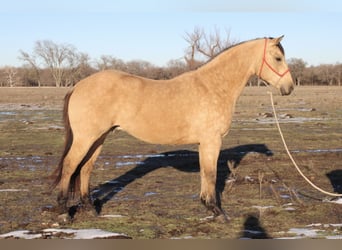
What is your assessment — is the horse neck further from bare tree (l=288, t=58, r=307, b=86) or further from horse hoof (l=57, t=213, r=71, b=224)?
bare tree (l=288, t=58, r=307, b=86)

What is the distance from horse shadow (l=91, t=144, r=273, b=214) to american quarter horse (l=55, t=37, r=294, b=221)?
1017mm

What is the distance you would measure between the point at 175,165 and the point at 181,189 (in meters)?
2.39

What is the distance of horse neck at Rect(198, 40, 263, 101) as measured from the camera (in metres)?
6.55

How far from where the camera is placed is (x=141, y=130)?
639cm

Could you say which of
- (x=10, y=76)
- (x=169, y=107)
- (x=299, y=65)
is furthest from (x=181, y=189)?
(x=10, y=76)

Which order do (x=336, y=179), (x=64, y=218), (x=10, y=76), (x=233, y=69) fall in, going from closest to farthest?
(x=64, y=218)
(x=233, y=69)
(x=336, y=179)
(x=10, y=76)

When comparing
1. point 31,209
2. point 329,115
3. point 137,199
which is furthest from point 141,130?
point 329,115

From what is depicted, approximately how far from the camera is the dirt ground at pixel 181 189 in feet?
18.9

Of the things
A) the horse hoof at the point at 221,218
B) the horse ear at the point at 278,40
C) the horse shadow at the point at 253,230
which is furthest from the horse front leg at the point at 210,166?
the horse ear at the point at 278,40

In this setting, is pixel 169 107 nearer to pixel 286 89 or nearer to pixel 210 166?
pixel 210 166

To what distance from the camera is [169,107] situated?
637 centimetres

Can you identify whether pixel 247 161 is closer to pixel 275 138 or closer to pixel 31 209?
pixel 275 138

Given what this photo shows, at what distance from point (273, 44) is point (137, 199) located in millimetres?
3477

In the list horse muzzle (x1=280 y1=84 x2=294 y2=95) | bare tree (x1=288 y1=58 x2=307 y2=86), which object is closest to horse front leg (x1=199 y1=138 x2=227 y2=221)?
horse muzzle (x1=280 y1=84 x2=294 y2=95)
